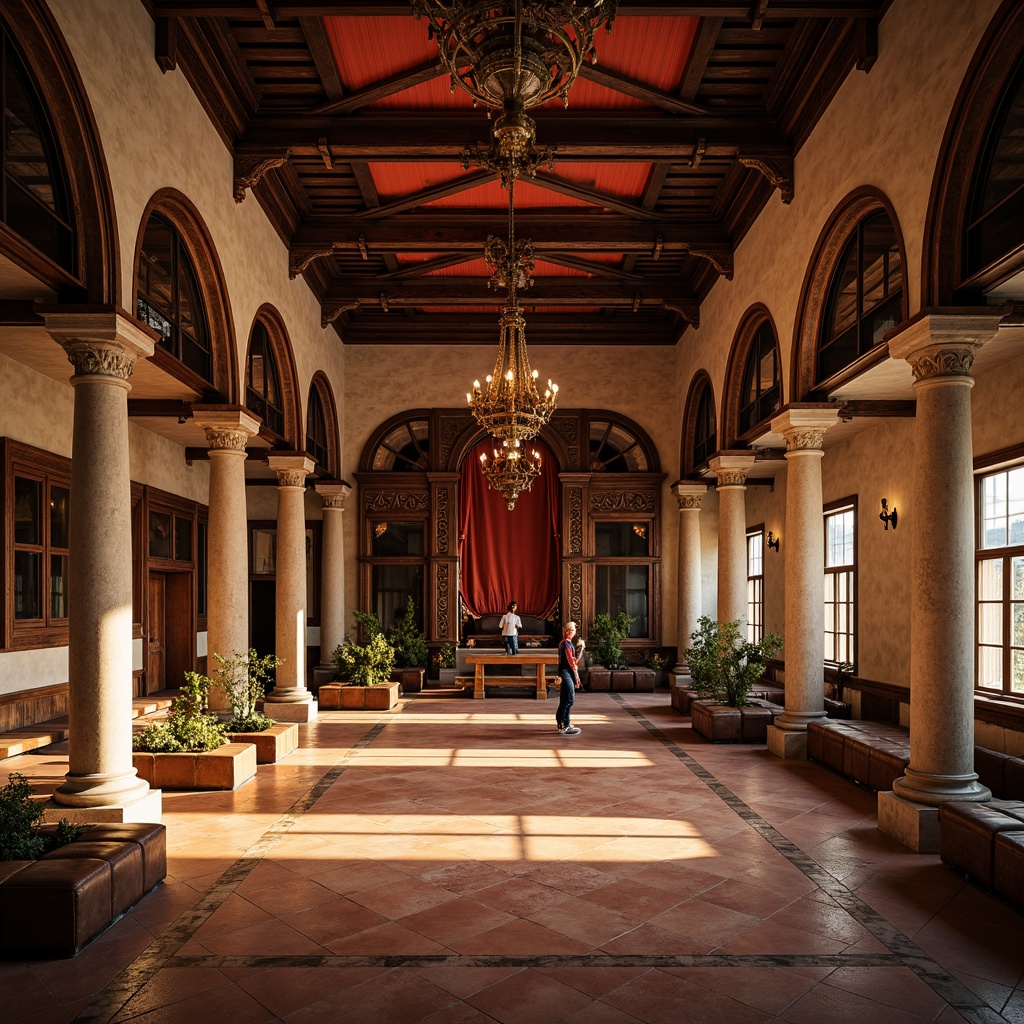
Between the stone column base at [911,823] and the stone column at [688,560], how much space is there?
10.1 m

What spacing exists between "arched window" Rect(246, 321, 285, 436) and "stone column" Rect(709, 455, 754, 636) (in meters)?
6.90

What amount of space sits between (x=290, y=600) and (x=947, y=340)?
9872 millimetres

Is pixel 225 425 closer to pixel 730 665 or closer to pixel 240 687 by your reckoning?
pixel 240 687

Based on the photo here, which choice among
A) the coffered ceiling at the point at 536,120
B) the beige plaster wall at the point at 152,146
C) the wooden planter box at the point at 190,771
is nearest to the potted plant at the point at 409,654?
the coffered ceiling at the point at 536,120

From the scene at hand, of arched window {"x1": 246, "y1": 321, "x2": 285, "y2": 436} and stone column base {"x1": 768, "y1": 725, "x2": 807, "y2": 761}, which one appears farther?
arched window {"x1": 246, "y1": 321, "x2": 285, "y2": 436}

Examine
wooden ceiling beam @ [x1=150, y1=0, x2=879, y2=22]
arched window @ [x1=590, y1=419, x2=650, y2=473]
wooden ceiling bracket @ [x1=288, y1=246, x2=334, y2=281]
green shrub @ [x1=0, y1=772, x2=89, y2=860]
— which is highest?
wooden ceiling beam @ [x1=150, y1=0, x2=879, y2=22]

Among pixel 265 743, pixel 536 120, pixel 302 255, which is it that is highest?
pixel 536 120

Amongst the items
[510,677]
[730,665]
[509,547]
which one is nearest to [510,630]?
[510,677]

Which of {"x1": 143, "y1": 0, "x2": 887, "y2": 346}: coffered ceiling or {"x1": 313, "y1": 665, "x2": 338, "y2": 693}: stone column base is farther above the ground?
{"x1": 143, "y1": 0, "x2": 887, "y2": 346}: coffered ceiling

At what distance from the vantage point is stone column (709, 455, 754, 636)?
13883 millimetres

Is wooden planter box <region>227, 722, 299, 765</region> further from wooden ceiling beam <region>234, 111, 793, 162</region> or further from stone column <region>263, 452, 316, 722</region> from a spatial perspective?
wooden ceiling beam <region>234, 111, 793, 162</region>

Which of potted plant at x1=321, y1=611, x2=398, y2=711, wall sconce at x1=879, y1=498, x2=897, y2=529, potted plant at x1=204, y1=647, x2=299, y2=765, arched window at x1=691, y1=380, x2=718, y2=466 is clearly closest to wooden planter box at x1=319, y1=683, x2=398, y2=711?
Answer: potted plant at x1=321, y1=611, x2=398, y2=711

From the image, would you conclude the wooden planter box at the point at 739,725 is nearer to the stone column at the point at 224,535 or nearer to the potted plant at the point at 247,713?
the potted plant at the point at 247,713

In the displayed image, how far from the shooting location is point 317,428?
1695 cm
